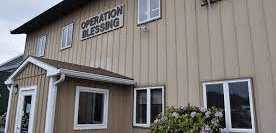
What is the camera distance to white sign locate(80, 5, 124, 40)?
8492 millimetres

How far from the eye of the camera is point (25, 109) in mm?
6977

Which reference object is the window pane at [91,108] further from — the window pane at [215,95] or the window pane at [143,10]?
the window pane at [215,95]

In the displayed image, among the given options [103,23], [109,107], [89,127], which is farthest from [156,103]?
[103,23]

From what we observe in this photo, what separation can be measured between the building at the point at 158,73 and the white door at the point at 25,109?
0.10 feet

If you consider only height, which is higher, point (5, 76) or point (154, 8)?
point (154, 8)

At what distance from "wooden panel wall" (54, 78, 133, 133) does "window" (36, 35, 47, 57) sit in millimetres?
6613

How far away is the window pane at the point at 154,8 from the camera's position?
285 inches

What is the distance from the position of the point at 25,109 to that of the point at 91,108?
6.37ft

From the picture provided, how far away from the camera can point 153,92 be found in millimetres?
6746

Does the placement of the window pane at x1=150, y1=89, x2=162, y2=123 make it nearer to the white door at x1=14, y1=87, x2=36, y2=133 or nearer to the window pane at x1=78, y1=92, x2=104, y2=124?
the window pane at x1=78, y1=92, x2=104, y2=124

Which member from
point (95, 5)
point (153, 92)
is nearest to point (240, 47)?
point (153, 92)

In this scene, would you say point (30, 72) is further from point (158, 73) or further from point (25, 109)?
point (158, 73)

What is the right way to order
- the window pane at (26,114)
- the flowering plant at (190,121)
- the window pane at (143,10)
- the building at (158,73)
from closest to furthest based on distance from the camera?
the flowering plant at (190,121) < the building at (158,73) < the window pane at (26,114) < the window pane at (143,10)

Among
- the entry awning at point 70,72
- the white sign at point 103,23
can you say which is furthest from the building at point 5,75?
the entry awning at point 70,72
